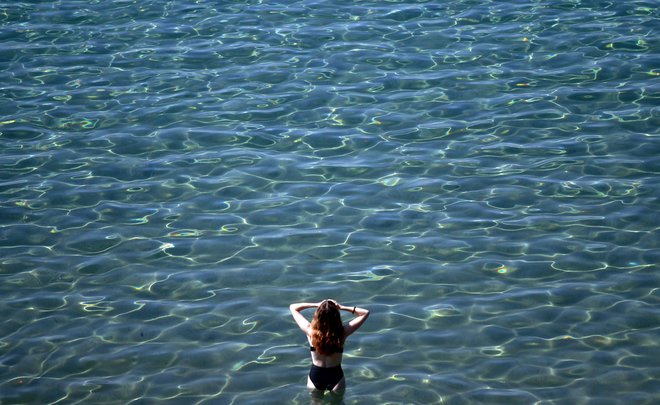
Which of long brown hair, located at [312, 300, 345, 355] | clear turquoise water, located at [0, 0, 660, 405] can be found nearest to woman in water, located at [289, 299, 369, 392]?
long brown hair, located at [312, 300, 345, 355]

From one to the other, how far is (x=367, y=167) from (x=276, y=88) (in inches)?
104

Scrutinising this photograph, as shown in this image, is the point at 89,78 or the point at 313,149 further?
the point at 89,78

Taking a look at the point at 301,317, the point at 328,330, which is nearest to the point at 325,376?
the point at 328,330

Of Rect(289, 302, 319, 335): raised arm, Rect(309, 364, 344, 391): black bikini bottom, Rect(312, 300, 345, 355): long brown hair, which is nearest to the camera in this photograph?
Rect(312, 300, 345, 355): long brown hair

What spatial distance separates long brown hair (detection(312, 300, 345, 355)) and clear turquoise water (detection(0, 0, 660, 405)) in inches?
22.0

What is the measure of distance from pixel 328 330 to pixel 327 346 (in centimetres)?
14

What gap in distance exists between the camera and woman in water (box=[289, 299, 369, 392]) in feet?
23.2

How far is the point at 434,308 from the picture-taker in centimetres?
854

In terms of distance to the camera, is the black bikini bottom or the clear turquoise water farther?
the clear turquoise water

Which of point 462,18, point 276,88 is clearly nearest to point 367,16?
point 462,18

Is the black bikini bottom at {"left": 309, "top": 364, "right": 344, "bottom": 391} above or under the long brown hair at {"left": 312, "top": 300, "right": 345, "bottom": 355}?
under

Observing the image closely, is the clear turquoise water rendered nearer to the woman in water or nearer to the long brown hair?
the woman in water

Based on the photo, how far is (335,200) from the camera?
10.4 metres

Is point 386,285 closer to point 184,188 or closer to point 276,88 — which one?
point 184,188
